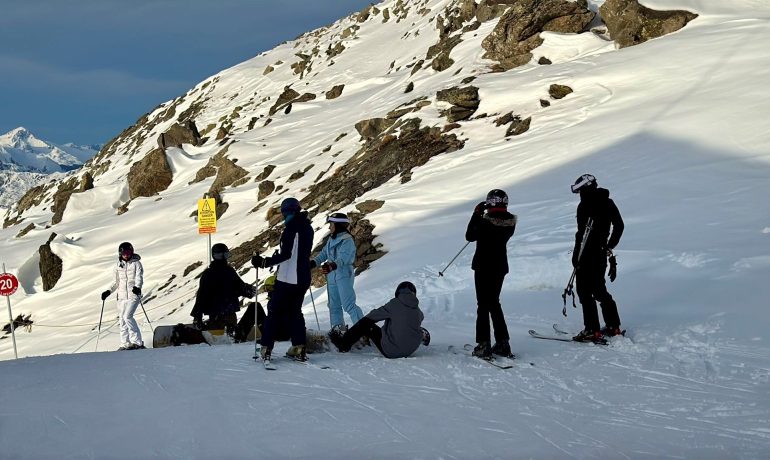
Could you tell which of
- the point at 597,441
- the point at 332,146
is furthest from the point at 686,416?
the point at 332,146

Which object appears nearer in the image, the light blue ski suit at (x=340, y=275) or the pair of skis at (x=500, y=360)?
the pair of skis at (x=500, y=360)

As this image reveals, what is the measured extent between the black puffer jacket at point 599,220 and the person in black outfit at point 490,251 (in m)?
1.08

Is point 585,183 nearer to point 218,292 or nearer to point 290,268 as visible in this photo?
point 290,268

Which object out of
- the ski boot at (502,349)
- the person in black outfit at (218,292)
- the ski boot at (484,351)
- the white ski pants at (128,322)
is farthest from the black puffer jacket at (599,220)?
the white ski pants at (128,322)

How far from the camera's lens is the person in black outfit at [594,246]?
7.42m

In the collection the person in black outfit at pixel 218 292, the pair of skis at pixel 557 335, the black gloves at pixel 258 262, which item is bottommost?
the pair of skis at pixel 557 335

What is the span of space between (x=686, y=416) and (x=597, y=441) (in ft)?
3.31

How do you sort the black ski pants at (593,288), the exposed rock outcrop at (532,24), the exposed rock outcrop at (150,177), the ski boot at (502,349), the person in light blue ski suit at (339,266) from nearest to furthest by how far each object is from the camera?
the ski boot at (502,349) < the black ski pants at (593,288) < the person in light blue ski suit at (339,266) < the exposed rock outcrop at (532,24) < the exposed rock outcrop at (150,177)

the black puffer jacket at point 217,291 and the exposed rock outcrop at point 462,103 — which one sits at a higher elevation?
the exposed rock outcrop at point 462,103

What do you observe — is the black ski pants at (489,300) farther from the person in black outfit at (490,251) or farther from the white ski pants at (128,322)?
the white ski pants at (128,322)

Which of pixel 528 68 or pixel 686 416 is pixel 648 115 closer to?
pixel 528 68

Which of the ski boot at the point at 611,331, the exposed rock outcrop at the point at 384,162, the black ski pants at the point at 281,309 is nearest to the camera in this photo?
the black ski pants at the point at 281,309

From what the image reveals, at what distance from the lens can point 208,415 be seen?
198 inches

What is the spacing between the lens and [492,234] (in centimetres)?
697
